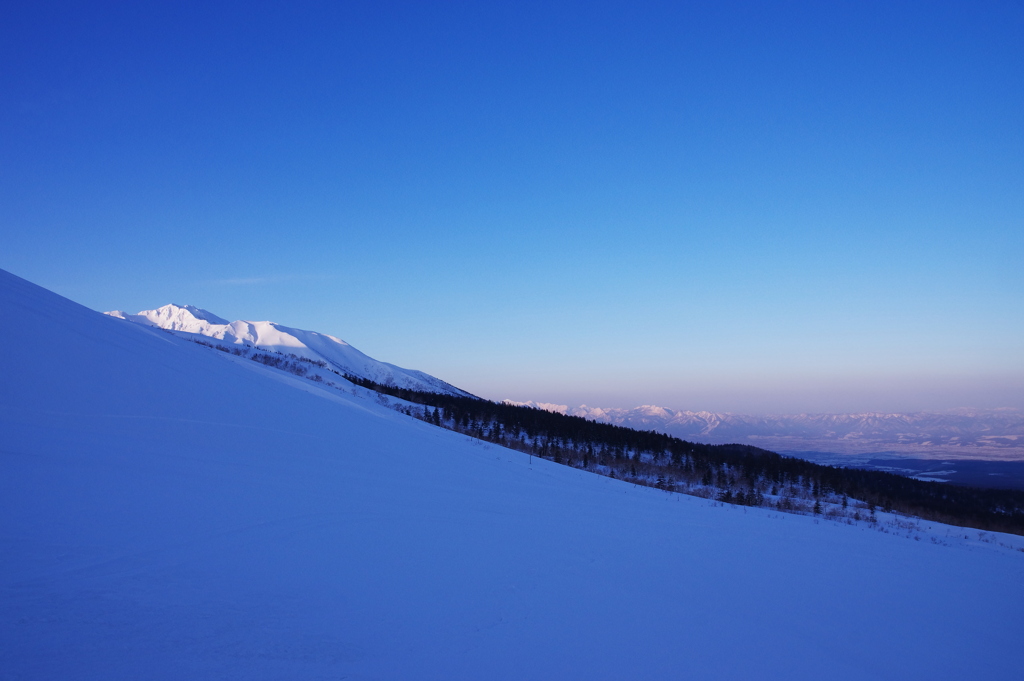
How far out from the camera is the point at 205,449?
829cm

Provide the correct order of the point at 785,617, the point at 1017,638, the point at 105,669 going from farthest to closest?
the point at 1017,638, the point at 785,617, the point at 105,669

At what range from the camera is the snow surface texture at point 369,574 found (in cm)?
370

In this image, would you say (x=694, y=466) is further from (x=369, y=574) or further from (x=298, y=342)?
(x=298, y=342)

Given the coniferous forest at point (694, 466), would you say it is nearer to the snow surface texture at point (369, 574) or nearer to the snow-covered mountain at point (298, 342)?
the snow surface texture at point (369, 574)

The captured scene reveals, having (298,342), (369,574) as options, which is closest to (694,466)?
(369,574)

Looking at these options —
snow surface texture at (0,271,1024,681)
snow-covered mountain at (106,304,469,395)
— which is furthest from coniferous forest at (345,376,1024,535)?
snow-covered mountain at (106,304,469,395)

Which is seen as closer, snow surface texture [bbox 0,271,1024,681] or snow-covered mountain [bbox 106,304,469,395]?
snow surface texture [bbox 0,271,1024,681]

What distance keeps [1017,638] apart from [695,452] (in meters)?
41.6

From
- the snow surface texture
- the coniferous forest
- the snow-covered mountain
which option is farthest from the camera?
the snow-covered mountain

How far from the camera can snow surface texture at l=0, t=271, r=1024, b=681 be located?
12.1 feet

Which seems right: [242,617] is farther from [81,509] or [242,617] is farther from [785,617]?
[785,617]

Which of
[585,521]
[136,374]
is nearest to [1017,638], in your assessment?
[585,521]

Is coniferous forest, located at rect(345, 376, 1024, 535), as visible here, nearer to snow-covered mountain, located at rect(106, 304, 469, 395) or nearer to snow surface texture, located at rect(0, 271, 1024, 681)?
snow surface texture, located at rect(0, 271, 1024, 681)

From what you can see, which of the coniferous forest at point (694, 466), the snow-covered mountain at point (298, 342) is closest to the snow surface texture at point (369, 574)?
the coniferous forest at point (694, 466)
